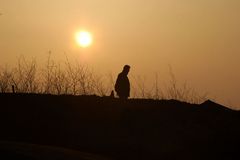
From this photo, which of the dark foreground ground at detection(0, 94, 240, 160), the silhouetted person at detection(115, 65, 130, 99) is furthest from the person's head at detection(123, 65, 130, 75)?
the dark foreground ground at detection(0, 94, 240, 160)

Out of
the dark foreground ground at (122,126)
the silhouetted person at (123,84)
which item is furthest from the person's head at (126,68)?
the dark foreground ground at (122,126)

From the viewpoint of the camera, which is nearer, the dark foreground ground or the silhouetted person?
the dark foreground ground

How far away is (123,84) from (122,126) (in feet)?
9.18

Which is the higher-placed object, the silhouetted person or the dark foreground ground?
the silhouetted person

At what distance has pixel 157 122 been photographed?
14547 mm

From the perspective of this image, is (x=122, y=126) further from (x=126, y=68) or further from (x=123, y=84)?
(x=126, y=68)

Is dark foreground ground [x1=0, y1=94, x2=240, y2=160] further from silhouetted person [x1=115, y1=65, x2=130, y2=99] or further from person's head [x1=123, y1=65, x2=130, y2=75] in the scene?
person's head [x1=123, y1=65, x2=130, y2=75]

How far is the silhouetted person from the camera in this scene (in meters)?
17.0

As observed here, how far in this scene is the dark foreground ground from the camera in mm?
12984

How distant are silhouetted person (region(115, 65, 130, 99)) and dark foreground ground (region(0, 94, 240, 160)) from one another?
821mm

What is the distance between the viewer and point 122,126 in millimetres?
14375

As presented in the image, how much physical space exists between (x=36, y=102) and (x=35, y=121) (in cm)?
130

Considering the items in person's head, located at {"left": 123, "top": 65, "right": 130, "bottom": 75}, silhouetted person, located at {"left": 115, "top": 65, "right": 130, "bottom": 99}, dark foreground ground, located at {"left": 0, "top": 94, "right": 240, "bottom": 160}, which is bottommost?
dark foreground ground, located at {"left": 0, "top": 94, "right": 240, "bottom": 160}

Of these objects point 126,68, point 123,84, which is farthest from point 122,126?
point 126,68
